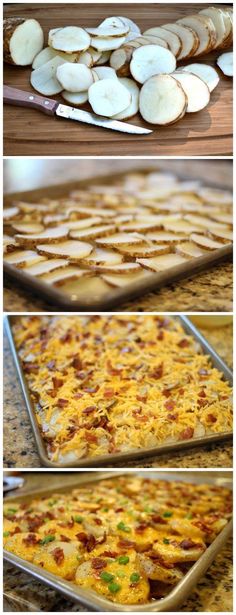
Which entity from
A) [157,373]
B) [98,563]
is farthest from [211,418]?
[98,563]

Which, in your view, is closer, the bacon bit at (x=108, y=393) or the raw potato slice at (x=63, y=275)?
the raw potato slice at (x=63, y=275)

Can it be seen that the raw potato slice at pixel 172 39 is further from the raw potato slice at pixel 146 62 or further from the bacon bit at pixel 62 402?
the bacon bit at pixel 62 402

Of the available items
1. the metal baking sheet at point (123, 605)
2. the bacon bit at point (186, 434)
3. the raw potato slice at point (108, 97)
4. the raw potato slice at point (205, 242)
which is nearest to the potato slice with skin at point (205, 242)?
the raw potato slice at point (205, 242)

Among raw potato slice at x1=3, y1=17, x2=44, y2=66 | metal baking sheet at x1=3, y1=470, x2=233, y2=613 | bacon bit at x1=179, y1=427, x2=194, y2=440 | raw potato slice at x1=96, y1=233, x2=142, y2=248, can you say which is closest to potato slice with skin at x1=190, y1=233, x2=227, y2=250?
raw potato slice at x1=96, y1=233, x2=142, y2=248

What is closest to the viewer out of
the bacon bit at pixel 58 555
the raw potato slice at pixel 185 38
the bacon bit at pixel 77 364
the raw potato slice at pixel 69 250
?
the raw potato slice at pixel 69 250

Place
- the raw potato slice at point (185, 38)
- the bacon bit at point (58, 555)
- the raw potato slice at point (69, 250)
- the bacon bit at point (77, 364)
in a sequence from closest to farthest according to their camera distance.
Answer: the raw potato slice at point (69, 250) → the bacon bit at point (58, 555) → the raw potato slice at point (185, 38) → the bacon bit at point (77, 364)

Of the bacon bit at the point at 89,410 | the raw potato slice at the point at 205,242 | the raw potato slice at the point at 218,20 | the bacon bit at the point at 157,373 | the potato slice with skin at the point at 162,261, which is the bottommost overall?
the bacon bit at the point at 89,410

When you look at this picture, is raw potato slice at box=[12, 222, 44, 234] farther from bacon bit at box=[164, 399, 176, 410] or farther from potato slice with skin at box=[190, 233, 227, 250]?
bacon bit at box=[164, 399, 176, 410]
